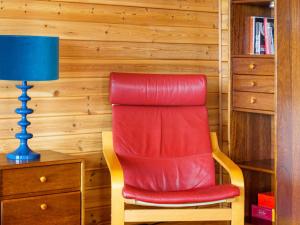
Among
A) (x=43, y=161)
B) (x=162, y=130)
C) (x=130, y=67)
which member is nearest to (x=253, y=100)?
(x=162, y=130)

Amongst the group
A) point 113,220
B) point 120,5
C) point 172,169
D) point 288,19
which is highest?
point 120,5

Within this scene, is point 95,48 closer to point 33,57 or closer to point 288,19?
point 33,57

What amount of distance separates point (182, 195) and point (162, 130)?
0.71 m

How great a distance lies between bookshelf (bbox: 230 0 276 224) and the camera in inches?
130

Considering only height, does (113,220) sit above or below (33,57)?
below

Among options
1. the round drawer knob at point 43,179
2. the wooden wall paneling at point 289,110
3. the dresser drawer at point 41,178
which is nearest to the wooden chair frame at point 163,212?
the dresser drawer at point 41,178

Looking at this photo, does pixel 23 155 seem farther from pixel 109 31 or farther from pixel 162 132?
pixel 109 31

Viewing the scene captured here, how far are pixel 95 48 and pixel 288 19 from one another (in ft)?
8.58

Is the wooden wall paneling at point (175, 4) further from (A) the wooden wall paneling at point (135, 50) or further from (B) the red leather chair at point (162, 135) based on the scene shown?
(B) the red leather chair at point (162, 135)

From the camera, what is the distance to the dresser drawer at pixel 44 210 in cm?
242

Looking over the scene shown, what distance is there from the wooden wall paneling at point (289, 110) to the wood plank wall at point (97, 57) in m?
2.40

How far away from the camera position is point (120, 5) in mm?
3256

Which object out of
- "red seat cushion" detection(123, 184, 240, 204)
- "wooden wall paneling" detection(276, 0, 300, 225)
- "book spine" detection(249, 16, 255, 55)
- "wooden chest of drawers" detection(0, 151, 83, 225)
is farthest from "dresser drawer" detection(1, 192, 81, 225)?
"wooden wall paneling" detection(276, 0, 300, 225)

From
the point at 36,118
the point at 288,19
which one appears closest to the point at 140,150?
the point at 36,118
